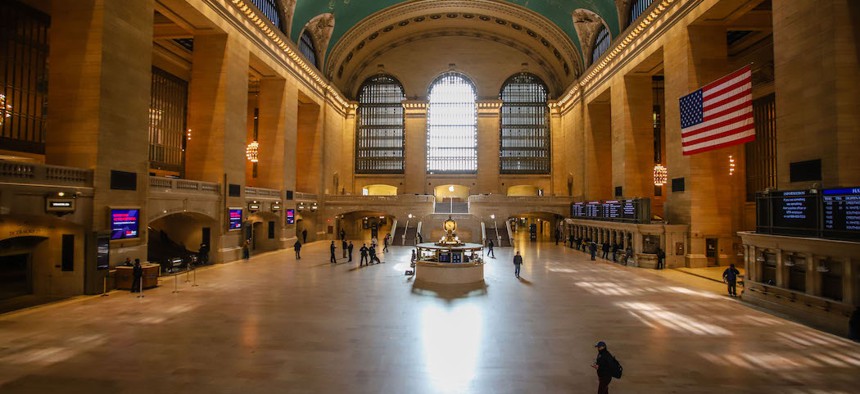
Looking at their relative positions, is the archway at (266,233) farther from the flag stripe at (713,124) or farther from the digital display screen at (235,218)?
the flag stripe at (713,124)

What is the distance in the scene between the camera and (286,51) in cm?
2591

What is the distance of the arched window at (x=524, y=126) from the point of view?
4238 cm

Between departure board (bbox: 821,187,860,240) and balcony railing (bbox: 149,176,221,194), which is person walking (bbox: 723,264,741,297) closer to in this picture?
departure board (bbox: 821,187,860,240)

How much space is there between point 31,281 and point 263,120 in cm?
1606

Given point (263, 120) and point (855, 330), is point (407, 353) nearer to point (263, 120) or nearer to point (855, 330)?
point (855, 330)

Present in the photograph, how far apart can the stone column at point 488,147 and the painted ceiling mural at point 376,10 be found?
34.6 ft

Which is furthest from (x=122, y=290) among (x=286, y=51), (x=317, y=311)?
(x=286, y=51)

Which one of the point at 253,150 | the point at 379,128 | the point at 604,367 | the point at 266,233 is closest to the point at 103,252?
the point at 266,233

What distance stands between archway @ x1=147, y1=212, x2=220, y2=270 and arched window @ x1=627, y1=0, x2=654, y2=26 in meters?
24.6

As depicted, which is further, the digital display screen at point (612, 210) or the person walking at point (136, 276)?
the digital display screen at point (612, 210)

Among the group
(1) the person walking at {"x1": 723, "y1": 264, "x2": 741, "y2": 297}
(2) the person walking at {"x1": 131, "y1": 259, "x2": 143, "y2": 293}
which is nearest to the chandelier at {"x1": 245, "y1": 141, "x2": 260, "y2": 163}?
(2) the person walking at {"x1": 131, "y1": 259, "x2": 143, "y2": 293}

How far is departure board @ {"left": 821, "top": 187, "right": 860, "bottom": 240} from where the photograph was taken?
912cm

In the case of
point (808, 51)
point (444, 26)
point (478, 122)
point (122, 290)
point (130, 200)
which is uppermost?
point (444, 26)

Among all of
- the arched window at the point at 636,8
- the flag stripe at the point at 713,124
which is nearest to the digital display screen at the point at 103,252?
the flag stripe at the point at 713,124
